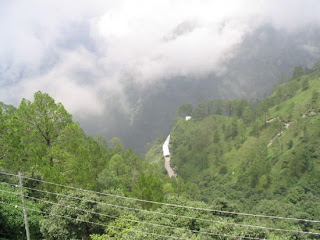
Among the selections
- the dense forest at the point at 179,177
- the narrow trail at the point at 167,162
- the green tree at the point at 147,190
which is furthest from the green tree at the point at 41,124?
the narrow trail at the point at 167,162

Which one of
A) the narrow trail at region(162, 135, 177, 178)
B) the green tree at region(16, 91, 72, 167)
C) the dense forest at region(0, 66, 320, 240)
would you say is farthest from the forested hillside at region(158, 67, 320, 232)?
the green tree at region(16, 91, 72, 167)

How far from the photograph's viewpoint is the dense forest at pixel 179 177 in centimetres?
1703

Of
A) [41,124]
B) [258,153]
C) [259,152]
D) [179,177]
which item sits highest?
[259,152]

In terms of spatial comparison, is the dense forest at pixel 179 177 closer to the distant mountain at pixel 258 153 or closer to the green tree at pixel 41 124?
the green tree at pixel 41 124

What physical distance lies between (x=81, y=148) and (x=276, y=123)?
101 m

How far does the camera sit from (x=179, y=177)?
91.2m

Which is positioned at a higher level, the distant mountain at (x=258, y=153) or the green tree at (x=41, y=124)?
the distant mountain at (x=258, y=153)

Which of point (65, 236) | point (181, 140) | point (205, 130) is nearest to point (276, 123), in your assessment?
point (205, 130)

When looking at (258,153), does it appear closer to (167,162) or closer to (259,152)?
(259,152)

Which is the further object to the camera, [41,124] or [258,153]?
[258,153]

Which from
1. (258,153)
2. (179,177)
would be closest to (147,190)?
(179,177)

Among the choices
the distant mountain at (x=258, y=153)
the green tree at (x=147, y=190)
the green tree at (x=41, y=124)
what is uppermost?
the distant mountain at (x=258, y=153)

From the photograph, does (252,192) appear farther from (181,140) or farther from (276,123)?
(181,140)

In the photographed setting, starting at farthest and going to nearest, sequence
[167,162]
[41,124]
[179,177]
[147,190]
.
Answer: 1. [167,162]
2. [179,177]
3. [147,190]
4. [41,124]
